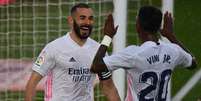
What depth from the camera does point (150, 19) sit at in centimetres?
521

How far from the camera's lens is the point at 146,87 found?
17.1 feet

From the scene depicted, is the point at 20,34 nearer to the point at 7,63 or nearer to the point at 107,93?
the point at 7,63

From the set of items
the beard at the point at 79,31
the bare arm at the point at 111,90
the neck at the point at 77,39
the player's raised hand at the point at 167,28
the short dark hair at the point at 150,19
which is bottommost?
the bare arm at the point at 111,90

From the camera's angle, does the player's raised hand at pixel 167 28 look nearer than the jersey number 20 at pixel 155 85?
No

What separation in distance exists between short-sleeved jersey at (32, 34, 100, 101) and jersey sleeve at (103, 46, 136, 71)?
1119mm

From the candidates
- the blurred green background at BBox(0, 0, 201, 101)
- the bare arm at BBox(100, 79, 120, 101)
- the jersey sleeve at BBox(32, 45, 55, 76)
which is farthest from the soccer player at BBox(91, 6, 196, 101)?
the blurred green background at BBox(0, 0, 201, 101)

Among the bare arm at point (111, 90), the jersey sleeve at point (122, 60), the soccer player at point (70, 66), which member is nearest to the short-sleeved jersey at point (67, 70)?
the soccer player at point (70, 66)

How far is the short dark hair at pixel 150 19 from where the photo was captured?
5.20m

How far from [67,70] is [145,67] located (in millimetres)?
1250

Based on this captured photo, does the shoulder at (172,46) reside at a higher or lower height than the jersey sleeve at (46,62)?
higher

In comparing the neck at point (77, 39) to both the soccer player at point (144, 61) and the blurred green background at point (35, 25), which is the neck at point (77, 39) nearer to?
the soccer player at point (144, 61)

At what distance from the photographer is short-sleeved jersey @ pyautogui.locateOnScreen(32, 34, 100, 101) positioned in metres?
6.30

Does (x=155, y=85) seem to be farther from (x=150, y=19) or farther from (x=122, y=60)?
(x=150, y=19)

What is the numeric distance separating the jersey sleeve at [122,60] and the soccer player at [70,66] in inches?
44.1
